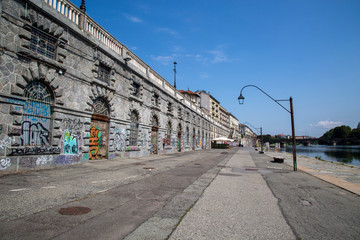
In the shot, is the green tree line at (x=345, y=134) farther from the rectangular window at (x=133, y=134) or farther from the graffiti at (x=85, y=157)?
the graffiti at (x=85, y=157)

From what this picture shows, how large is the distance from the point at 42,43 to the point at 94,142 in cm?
665

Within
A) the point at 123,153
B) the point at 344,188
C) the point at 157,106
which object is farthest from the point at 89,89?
the point at 344,188

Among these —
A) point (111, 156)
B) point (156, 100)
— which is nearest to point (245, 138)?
point (156, 100)

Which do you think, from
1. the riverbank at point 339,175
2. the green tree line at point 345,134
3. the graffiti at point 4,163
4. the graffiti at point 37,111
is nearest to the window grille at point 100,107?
the graffiti at point 37,111

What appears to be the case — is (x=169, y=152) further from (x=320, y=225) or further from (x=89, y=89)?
(x=320, y=225)

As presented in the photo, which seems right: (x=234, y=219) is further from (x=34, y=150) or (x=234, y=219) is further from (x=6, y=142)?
(x=34, y=150)

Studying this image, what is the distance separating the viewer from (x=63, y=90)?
11273mm

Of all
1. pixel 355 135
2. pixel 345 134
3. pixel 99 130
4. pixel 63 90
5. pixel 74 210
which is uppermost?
pixel 345 134

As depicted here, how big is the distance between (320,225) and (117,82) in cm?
1528

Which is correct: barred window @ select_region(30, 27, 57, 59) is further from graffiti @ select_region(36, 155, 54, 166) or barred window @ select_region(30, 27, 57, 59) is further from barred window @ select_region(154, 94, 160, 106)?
barred window @ select_region(154, 94, 160, 106)

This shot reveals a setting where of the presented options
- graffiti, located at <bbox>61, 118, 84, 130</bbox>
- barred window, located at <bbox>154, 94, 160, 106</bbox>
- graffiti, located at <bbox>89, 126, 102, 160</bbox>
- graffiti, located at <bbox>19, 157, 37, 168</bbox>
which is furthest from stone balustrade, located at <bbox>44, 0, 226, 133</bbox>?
graffiti, located at <bbox>19, 157, 37, 168</bbox>

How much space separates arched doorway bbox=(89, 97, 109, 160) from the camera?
13914 millimetres

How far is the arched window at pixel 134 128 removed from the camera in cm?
1848

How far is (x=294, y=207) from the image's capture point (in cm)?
541
